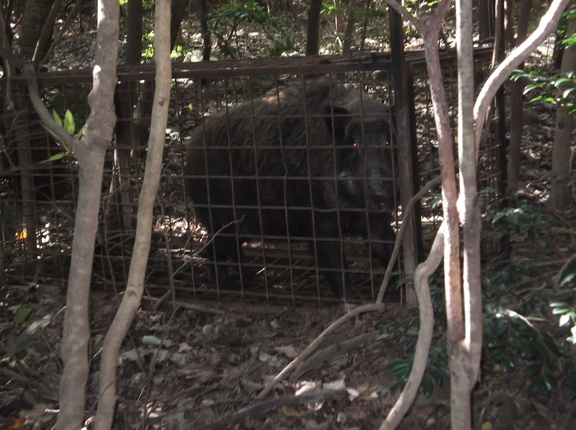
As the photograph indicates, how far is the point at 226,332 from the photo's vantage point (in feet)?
15.5

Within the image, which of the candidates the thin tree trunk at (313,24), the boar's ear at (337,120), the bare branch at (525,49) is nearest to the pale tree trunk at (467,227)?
the bare branch at (525,49)

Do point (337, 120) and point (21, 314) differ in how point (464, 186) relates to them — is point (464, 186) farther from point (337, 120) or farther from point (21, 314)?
point (21, 314)

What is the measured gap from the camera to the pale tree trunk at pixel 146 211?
253 cm

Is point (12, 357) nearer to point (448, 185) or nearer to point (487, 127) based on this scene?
point (448, 185)

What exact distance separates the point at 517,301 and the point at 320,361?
1211mm

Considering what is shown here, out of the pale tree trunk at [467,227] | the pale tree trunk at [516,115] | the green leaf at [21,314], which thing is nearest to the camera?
the pale tree trunk at [467,227]

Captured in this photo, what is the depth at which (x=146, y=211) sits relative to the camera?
103 inches

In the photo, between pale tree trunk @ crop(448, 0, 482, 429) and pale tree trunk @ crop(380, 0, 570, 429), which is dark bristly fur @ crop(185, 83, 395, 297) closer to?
pale tree trunk @ crop(380, 0, 570, 429)

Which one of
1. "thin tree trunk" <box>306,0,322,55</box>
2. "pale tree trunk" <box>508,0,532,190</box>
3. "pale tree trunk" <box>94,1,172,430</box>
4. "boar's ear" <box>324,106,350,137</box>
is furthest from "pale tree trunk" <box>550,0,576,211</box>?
"pale tree trunk" <box>94,1,172,430</box>

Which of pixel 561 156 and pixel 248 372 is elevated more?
pixel 561 156

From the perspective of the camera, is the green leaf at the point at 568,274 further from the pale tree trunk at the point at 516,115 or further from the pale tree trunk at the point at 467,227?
the pale tree trunk at the point at 516,115

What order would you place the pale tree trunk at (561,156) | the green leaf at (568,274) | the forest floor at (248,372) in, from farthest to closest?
1. the pale tree trunk at (561,156)
2. the forest floor at (248,372)
3. the green leaf at (568,274)

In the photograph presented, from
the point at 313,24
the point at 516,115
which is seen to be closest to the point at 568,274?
the point at 516,115

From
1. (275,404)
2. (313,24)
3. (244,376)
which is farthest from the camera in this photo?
(313,24)
